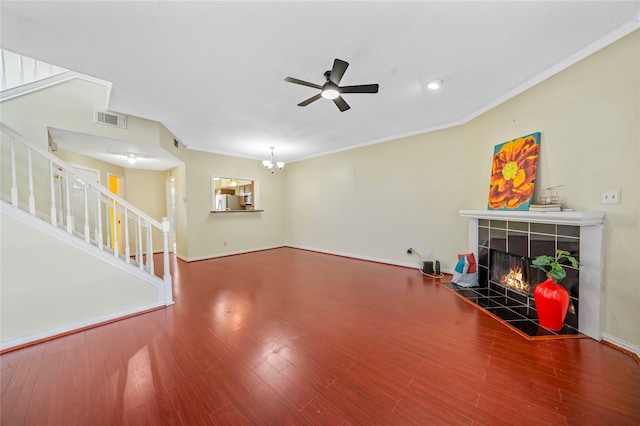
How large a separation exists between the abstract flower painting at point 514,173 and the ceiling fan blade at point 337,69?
99.5 inches

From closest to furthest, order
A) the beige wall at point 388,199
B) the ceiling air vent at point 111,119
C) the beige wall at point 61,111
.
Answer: the beige wall at point 61,111 < the ceiling air vent at point 111,119 < the beige wall at point 388,199

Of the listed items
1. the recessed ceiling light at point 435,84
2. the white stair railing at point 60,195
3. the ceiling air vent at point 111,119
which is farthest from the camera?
the ceiling air vent at point 111,119

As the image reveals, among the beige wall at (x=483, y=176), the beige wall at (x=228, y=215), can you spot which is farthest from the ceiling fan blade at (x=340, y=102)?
the beige wall at (x=228, y=215)

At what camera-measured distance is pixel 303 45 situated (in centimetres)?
210

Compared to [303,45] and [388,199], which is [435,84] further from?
[388,199]

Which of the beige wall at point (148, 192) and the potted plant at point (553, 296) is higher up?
the beige wall at point (148, 192)

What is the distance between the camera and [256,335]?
2318 mm

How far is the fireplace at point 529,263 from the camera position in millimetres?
2171

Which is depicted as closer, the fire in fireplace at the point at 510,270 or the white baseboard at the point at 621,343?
the white baseboard at the point at 621,343

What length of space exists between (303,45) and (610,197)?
3.20 m

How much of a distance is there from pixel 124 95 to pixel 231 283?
10.3 feet

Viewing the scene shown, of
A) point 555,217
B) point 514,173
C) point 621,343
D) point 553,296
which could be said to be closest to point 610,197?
point 555,217

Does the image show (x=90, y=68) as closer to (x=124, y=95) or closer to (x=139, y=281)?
(x=124, y=95)

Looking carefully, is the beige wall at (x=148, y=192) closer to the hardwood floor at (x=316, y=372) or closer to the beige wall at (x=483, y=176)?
the beige wall at (x=483, y=176)
